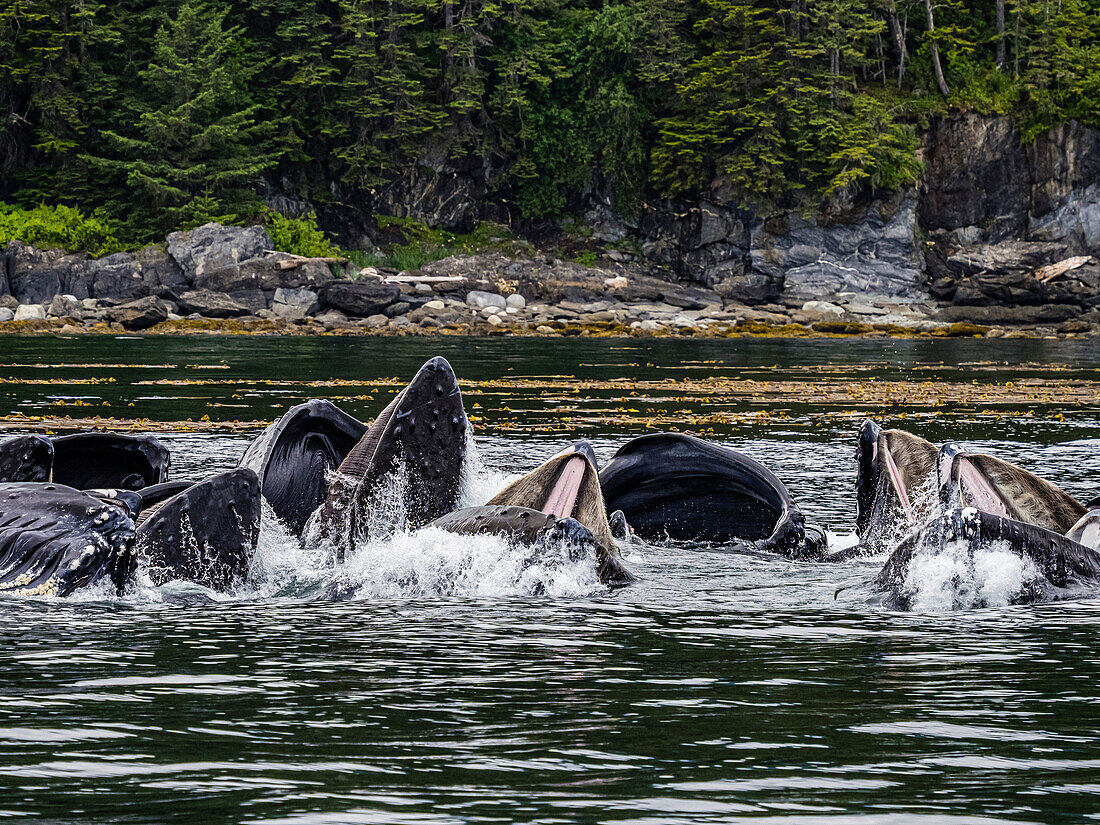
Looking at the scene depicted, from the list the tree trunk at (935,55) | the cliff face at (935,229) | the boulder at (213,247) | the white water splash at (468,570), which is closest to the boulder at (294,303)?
the boulder at (213,247)

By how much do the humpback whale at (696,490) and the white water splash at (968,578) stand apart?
7.80 feet

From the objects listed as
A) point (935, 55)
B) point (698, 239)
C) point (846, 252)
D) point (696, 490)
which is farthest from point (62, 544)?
point (935, 55)

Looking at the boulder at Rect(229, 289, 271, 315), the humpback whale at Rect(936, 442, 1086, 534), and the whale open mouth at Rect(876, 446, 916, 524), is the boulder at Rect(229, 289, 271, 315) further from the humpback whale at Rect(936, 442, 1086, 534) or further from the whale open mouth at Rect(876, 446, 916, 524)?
the humpback whale at Rect(936, 442, 1086, 534)

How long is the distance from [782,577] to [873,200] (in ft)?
202

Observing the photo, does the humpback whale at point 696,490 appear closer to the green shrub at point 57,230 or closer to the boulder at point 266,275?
the boulder at point 266,275

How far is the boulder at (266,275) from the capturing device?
57.8 metres

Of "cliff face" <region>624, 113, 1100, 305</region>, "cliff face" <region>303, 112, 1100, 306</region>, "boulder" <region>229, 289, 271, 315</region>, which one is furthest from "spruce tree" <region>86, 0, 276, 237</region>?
"cliff face" <region>624, 113, 1100, 305</region>

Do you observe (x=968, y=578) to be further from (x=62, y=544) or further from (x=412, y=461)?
(x=62, y=544)

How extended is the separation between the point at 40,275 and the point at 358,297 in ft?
44.7

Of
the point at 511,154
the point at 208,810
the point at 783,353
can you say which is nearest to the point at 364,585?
the point at 208,810

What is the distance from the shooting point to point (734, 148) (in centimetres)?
6962

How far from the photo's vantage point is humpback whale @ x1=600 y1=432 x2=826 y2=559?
977 centimetres

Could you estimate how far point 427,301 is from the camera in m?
57.7

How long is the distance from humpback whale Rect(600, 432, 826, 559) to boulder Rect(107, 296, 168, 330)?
43975 mm
